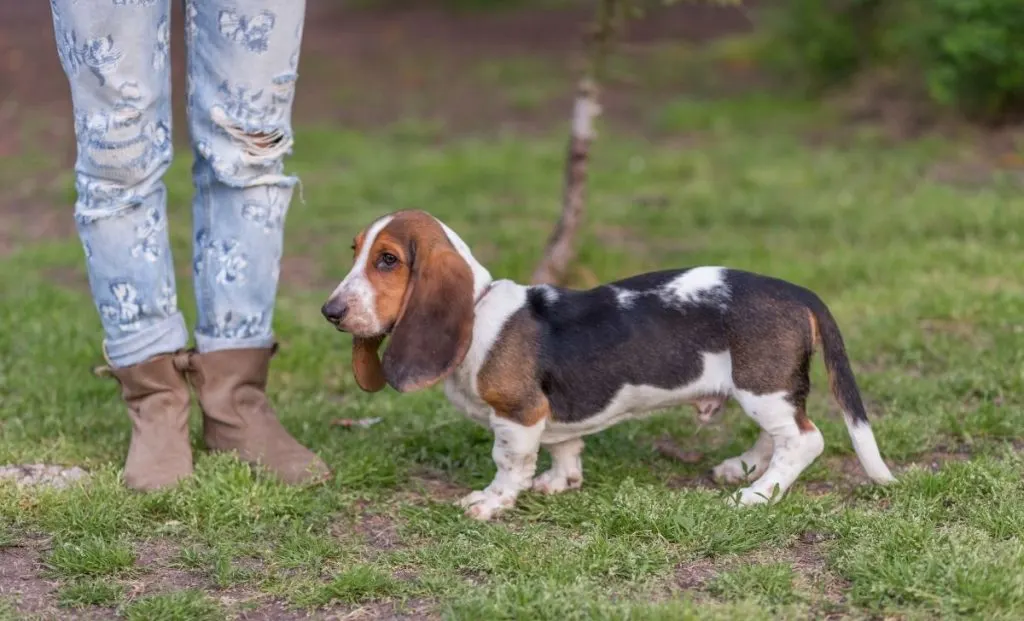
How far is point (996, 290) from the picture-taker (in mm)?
6082

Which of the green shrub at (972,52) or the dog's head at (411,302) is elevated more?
the dog's head at (411,302)

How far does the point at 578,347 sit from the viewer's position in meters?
3.94

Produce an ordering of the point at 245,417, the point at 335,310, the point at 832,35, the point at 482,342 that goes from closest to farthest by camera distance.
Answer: the point at 335,310, the point at 482,342, the point at 245,417, the point at 832,35

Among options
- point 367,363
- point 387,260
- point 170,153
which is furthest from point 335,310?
point 170,153

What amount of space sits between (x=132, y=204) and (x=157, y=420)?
0.69 meters

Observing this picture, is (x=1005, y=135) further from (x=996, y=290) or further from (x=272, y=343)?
(x=272, y=343)

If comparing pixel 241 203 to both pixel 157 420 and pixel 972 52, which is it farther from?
pixel 972 52

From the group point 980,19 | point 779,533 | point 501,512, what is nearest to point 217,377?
point 501,512

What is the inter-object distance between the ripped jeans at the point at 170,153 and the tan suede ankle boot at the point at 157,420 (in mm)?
63

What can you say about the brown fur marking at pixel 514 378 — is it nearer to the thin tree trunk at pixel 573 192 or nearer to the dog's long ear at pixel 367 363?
the dog's long ear at pixel 367 363

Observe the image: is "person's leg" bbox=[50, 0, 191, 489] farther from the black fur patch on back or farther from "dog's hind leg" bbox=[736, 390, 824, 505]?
"dog's hind leg" bbox=[736, 390, 824, 505]

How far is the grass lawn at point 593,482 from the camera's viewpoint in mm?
3338

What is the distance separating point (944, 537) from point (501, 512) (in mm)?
1262

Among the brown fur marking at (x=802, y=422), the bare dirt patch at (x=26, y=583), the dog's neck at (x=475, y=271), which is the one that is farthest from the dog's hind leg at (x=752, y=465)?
the bare dirt patch at (x=26, y=583)
